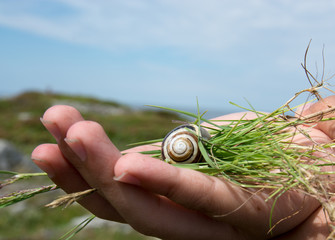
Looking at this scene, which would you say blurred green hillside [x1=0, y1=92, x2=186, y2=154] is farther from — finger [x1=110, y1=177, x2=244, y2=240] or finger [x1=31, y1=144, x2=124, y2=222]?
finger [x1=110, y1=177, x2=244, y2=240]

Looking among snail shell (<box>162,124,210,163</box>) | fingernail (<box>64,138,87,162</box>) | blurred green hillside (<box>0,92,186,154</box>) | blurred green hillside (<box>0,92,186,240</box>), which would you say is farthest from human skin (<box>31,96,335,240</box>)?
blurred green hillside (<box>0,92,186,154</box>)

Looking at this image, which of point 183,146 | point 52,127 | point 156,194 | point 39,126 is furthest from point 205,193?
point 39,126

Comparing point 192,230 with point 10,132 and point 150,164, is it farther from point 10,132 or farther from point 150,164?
point 10,132

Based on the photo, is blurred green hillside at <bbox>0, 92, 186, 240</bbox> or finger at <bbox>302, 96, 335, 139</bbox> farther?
blurred green hillside at <bbox>0, 92, 186, 240</bbox>

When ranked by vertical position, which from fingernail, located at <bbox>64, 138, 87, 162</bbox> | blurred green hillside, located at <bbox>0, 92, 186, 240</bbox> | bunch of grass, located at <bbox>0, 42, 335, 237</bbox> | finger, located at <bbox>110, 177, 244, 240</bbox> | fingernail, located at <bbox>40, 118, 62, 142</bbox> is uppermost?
fingernail, located at <bbox>40, 118, 62, 142</bbox>

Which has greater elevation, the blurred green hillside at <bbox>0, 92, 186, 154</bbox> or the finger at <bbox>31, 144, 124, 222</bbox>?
the finger at <bbox>31, 144, 124, 222</bbox>

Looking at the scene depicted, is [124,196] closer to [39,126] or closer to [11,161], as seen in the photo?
[11,161]
